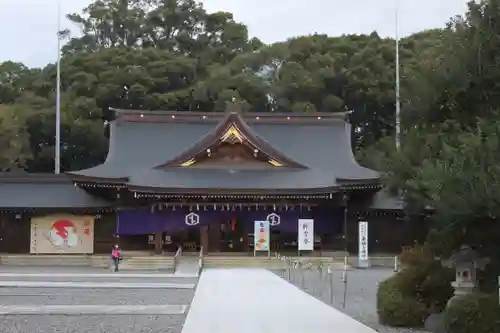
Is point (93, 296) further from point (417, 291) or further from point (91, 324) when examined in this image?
point (417, 291)

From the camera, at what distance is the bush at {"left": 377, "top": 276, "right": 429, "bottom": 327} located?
966 cm

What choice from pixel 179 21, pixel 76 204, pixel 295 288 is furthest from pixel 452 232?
pixel 179 21

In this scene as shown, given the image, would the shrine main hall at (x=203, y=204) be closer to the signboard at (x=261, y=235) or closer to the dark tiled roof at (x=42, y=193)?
the dark tiled roof at (x=42, y=193)

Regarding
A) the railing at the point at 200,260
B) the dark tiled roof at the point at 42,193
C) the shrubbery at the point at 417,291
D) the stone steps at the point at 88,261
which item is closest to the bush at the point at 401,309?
the shrubbery at the point at 417,291

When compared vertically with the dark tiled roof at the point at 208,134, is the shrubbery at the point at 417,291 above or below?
below

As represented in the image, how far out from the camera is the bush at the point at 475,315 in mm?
7719

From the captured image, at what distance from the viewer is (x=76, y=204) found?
28.3 m

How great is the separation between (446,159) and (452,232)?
2.93 ft

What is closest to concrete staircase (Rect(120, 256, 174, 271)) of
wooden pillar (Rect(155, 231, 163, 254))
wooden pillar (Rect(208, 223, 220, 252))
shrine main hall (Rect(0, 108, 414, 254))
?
wooden pillar (Rect(155, 231, 163, 254))

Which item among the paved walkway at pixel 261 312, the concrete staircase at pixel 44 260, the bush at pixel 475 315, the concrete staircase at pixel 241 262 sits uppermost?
the bush at pixel 475 315

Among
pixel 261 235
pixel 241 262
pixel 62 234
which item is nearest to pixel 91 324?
pixel 261 235

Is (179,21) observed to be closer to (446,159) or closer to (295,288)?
(295,288)

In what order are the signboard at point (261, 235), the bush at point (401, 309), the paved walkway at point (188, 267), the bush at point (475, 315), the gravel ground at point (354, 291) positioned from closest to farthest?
the bush at point (475, 315) → the bush at point (401, 309) → the gravel ground at point (354, 291) → the paved walkway at point (188, 267) → the signboard at point (261, 235)

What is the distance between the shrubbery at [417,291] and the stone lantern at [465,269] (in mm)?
1032
